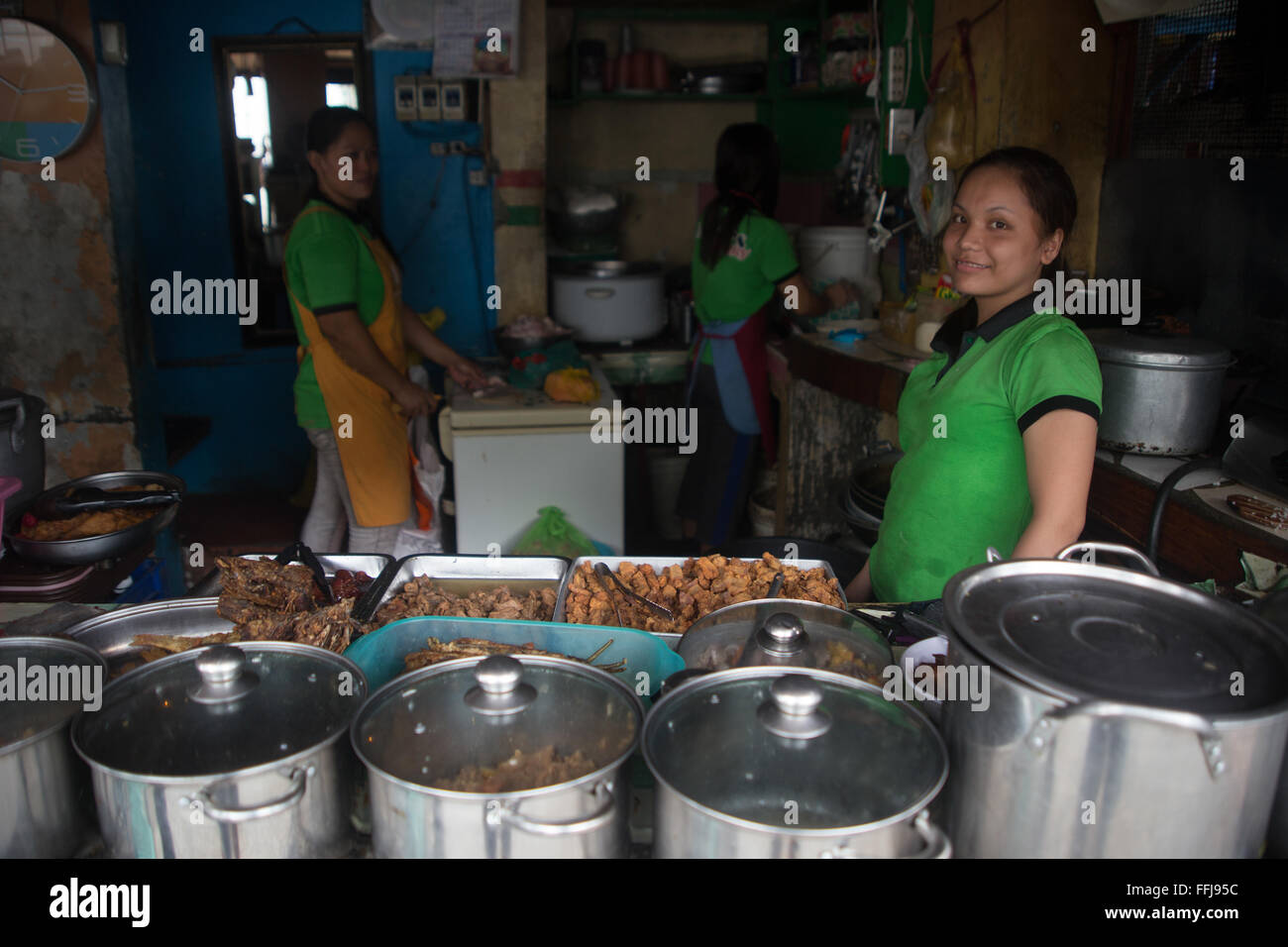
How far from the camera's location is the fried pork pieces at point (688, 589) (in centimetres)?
182

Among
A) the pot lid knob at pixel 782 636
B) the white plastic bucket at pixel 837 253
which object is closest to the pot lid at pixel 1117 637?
the pot lid knob at pixel 782 636

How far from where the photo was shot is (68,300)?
3.82 m

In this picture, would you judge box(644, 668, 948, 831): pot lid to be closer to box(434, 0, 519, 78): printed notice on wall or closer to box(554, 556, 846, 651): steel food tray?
box(554, 556, 846, 651): steel food tray

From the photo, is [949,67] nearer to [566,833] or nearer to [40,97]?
[40,97]

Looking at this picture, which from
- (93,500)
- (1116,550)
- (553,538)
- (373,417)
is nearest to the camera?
(1116,550)

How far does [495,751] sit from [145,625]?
2.89 feet

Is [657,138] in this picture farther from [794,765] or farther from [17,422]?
[794,765]

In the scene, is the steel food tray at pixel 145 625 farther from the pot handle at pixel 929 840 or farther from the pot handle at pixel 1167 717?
the pot handle at pixel 1167 717

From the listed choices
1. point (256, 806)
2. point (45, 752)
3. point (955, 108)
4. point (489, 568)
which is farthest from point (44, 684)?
point (955, 108)

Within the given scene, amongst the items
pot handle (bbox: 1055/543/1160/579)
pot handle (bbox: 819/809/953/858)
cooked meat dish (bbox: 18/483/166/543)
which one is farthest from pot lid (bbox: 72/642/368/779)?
cooked meat dish (bbox: 18/483/166/543)

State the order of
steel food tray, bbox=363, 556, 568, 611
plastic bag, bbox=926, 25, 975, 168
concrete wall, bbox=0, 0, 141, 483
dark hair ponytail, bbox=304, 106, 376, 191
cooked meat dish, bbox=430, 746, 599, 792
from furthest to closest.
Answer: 1. plastic bag, bbox=926, 25, 975, 168
2. concrete wall, bbox=0, 0, 141, 483
3. dark hair ponytail, bbox=304, 106, 376, 191
4. steel food tray, bbox=363, 556, 568, 611
5. cooked meat dish, bbox=430, 746, 599, 792

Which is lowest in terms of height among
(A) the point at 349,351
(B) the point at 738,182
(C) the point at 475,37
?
(A) the point at 349,351

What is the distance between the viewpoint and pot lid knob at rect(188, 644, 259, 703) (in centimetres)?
120

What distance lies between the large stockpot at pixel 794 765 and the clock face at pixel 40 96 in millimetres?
3651
